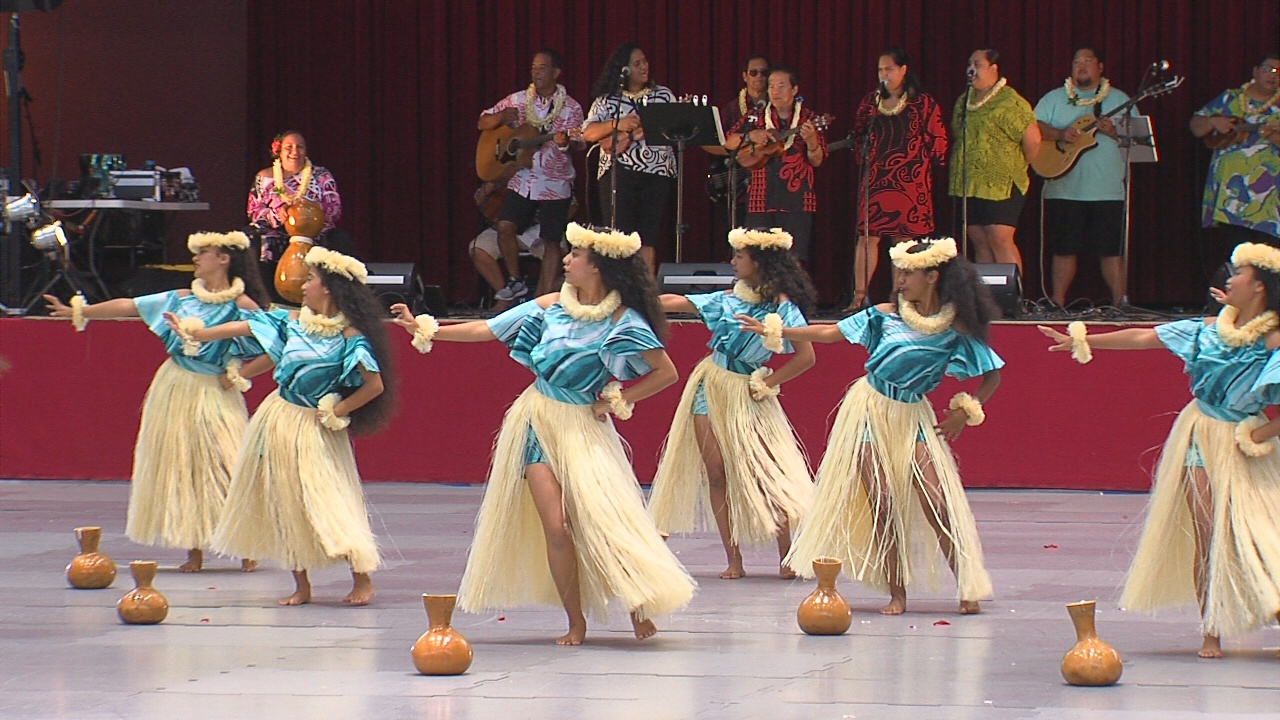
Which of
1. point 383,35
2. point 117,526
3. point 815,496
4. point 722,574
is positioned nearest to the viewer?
point 815,496

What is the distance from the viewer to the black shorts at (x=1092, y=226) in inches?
404

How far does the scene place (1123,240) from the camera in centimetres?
992

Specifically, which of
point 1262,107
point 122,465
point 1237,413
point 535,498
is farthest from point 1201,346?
point 122,465

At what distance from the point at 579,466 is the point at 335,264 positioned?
1.43 metres

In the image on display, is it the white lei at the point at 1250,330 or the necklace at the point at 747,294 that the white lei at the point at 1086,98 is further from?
the white lei at the point at 1250,330

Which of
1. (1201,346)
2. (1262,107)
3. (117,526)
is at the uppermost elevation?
(1262,107)

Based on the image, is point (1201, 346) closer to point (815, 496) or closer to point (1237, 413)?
point (1237, 413)

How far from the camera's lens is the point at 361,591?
6.56 meters

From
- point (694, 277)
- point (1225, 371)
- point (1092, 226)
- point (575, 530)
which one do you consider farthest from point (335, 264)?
point (1092, 226)

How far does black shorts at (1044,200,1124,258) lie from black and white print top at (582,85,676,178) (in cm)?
223

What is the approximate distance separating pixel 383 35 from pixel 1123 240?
5.59m

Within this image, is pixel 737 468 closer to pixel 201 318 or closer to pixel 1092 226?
pixel 201 318

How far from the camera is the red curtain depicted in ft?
39.0

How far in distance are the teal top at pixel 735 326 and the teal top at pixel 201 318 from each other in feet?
5.99
